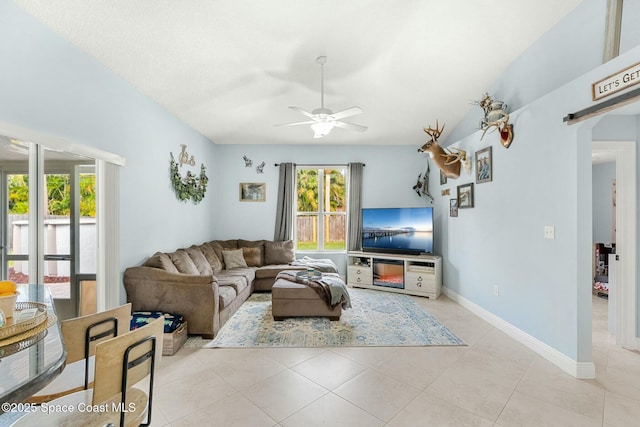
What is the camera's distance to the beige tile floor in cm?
193

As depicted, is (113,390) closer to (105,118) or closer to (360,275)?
(105,118)

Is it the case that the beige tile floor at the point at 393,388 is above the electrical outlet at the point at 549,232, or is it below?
below

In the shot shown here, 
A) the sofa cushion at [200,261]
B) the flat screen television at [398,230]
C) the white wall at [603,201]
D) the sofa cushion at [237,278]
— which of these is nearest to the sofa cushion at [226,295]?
the sofa cushion at [237,278]

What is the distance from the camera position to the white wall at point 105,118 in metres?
2.03

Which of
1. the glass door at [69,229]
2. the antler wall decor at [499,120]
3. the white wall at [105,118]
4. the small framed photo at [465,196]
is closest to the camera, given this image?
the white wall at [105,118]

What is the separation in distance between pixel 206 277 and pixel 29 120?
1893 mm

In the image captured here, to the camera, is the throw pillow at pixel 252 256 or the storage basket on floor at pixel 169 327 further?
the throw pillow at pixel 252 256

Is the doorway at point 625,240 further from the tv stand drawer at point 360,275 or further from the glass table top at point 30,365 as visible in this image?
the glass table top at point 30,365

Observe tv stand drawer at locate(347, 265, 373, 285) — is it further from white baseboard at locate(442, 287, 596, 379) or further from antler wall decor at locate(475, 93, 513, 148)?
antler wall decor at locate(475, 93, 513, 148)

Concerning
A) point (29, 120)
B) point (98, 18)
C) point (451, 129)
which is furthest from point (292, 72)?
point (451, 129)

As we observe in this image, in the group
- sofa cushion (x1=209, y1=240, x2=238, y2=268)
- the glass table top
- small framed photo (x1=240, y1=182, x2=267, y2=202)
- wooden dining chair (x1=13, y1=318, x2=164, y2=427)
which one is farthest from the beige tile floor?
small framed photo (x1=240, y1=182, x2=267, y2=202)

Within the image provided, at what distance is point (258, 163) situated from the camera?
5863mm

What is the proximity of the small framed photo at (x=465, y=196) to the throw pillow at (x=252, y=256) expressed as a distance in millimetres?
3483

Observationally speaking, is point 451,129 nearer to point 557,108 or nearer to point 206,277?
point 557,108
